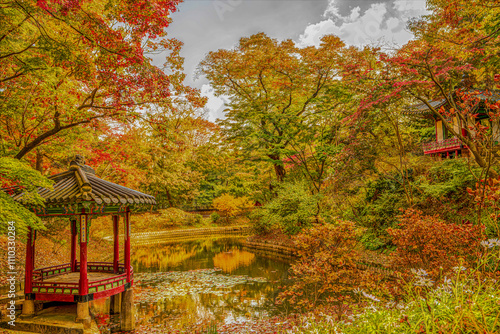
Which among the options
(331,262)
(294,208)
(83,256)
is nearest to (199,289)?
(83,256)

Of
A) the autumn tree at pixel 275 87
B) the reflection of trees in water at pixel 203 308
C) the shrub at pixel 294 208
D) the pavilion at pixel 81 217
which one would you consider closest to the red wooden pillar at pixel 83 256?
the pavilion at pixel 81 217

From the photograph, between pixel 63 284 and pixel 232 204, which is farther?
pixel 232 204

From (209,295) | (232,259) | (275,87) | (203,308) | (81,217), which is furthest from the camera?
(275,87)

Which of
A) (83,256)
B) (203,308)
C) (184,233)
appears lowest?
(203,308)

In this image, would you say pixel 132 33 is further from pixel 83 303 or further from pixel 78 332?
pixel 78 332

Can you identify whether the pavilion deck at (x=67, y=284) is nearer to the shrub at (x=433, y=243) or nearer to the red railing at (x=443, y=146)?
the shrub at (x=433, y=243)

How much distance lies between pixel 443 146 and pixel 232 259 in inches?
479

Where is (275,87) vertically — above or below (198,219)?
above

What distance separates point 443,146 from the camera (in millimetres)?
15109

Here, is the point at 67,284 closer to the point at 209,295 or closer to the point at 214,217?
the point at 209,295

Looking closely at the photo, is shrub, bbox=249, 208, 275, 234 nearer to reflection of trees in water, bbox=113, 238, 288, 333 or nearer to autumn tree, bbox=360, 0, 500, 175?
reflection of trees in water, bbox=113, 238, 288, 333

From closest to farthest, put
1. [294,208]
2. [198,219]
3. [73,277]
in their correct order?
1. [73,277]
2. [294,208]
3. [198,219]

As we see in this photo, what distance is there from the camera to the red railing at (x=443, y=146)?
14.4 m

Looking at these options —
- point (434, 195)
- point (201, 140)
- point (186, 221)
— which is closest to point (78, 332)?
point (434, 195)
